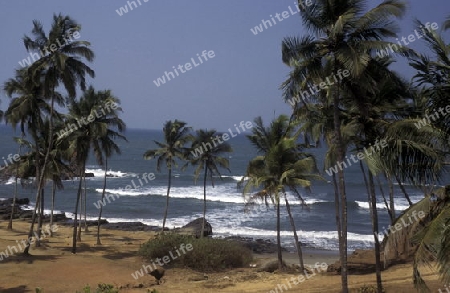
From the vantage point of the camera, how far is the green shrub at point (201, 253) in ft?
70.9

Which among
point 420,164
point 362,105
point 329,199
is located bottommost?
point 329,199

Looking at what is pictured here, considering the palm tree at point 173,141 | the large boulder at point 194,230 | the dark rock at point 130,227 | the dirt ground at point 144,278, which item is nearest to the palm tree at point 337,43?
the dirt ground at point 144,278

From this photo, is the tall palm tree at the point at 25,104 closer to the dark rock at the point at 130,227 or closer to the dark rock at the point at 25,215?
the dark rock at the point at 130,227

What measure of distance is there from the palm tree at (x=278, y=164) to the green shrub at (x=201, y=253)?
298 cm

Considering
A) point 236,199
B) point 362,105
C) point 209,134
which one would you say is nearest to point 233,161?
point 236,199

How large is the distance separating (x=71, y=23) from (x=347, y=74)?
15.3 metres

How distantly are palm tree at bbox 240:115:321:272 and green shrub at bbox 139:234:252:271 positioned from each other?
2979mm

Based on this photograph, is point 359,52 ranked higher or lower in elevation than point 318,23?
lower

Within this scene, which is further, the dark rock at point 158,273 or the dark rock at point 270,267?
the dark rock at point 270,267

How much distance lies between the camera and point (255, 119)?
68.4 ft

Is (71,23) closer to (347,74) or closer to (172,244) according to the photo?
(172,244)

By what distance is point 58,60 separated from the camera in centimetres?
1995

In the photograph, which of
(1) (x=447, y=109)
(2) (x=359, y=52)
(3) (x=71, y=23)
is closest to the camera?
(1) (x=447, y=109)

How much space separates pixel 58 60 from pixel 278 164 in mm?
11887
